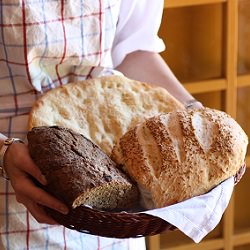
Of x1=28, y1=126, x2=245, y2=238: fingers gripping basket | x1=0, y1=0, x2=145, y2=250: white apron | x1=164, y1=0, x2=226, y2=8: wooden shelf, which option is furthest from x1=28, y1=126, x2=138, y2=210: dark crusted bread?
x1=164, y1=0, x2=226, y2=8: wooden shelf

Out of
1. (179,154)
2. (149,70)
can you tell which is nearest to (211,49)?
(149,70)

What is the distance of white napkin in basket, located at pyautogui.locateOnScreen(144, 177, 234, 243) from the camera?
78 cm

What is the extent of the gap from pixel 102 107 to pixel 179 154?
196 millimetres

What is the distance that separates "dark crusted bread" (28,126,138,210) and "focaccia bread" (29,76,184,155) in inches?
3.6

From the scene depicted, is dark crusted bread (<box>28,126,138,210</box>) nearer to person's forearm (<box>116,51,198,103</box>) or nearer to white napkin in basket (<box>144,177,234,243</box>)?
white napkin in basket (<box>144,177,234,243</box>)

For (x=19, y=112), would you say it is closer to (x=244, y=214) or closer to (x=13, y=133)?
(x=13, y=133)

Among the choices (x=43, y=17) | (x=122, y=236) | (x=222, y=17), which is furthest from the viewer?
(x=222, y=17)

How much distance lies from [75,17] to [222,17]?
668 mm

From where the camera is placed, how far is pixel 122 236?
0.79 meters

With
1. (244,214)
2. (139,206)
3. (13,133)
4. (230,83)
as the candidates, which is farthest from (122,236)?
(244,214)

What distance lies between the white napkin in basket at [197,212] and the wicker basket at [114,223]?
13 mm

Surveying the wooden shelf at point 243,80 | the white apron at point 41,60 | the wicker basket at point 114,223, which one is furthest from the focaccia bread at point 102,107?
the wooden shelf at point 243,80

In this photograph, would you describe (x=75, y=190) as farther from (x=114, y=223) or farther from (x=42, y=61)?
(x=42, y=61)

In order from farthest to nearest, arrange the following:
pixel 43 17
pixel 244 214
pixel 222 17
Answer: pixel 244 214
pixel 222 17
pixel 43 17
